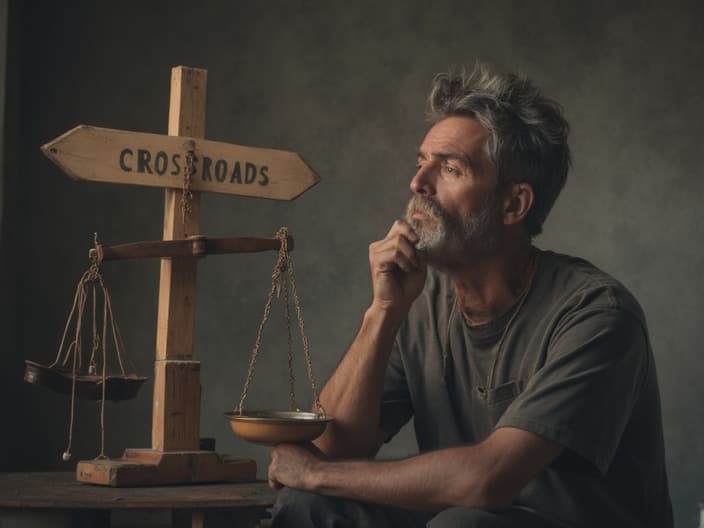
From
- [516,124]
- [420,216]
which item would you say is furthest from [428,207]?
[516,124]

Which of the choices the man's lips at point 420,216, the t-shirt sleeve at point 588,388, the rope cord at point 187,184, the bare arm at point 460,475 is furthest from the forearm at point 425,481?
the rope cord at point 187,184

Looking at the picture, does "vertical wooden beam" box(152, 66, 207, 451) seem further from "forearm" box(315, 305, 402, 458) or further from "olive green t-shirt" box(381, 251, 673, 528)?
"olive green t-shirt" box(381, 251, 673, 528)

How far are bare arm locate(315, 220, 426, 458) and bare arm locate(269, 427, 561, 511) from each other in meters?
0.35

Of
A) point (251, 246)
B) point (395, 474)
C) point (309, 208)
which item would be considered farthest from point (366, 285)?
point (395, 474)

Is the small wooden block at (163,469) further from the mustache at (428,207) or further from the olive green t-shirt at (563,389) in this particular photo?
the mustache at (428,207)

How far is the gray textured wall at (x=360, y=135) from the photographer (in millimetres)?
4258

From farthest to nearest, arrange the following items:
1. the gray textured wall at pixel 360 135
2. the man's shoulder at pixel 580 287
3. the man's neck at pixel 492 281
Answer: the gray textured wall at pixel 360 135
the man's neck at pixel 492 281
the man's shoulder at pixel 580 287

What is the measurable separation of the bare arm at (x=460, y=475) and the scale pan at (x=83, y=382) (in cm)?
79

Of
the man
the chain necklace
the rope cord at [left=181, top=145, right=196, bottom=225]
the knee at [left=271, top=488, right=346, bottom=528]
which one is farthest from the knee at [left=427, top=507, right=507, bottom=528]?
the rope cord at [left=181, top=145, right=196, bottom=225]

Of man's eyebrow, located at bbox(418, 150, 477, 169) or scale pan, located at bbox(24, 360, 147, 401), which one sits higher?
man's eyebrow, located at bbox(418, 150, 477, 169)

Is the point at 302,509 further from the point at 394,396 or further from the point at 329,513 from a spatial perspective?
the point at 394,396

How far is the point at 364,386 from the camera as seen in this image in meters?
2.57

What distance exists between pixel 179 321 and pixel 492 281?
2.73 feet

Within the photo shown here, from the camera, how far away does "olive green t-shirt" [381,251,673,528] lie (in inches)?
84.4
